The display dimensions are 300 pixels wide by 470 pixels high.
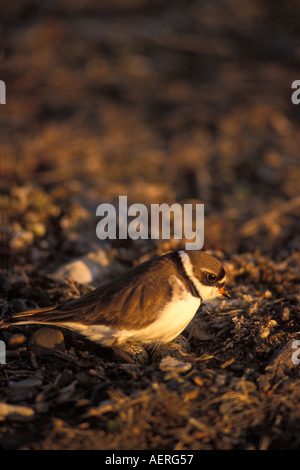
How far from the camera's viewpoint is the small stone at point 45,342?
3730 millimetres

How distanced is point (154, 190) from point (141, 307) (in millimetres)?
3932

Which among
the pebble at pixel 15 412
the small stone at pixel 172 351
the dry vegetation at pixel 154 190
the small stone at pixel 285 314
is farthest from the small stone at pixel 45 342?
the small stone at pixel 285 314

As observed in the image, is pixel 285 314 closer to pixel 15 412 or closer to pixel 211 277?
pixel 211 277

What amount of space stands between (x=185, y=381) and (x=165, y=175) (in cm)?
533

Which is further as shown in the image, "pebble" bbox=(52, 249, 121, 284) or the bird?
"pebble" bbox=(52, 249, 121, 284)

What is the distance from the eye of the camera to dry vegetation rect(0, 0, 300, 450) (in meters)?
3.12

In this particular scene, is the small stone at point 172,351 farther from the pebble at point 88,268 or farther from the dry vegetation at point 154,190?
the pebble at point 88,268

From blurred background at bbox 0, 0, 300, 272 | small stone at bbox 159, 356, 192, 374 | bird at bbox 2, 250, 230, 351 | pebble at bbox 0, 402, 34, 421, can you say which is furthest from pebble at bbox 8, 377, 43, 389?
blurred background at bbox 0, 0, 300, 272

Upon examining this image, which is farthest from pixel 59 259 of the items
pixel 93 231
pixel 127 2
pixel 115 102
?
pixel 127 2

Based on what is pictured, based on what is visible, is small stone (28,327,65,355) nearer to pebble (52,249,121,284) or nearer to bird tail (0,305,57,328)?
bird tail (0,305,57,328)

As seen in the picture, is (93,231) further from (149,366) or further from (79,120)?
(79,120)

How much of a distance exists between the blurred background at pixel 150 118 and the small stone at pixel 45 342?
184cm

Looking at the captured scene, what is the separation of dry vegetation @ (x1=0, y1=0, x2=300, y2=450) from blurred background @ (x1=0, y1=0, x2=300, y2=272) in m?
0.04

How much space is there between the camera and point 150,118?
388 inches
